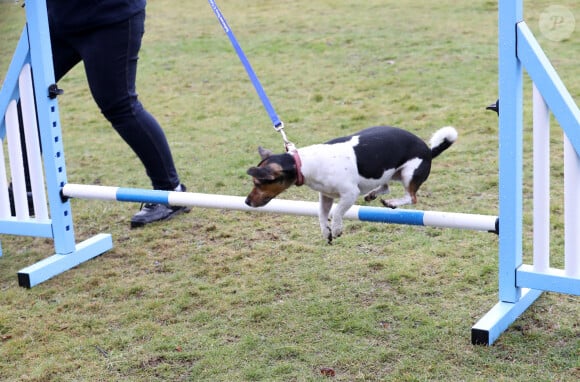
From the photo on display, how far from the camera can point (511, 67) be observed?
10.0ft

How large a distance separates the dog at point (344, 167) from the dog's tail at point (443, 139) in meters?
0.14

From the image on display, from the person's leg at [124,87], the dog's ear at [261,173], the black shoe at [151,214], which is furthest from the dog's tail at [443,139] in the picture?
the black shoe at [151,214]

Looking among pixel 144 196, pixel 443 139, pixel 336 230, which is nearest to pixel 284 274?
pixel 144 196

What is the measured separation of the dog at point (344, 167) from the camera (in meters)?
2.90

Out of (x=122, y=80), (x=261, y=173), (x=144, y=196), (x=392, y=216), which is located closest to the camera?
(x=261, y=173)

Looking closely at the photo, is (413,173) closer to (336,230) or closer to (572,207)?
(336,230)

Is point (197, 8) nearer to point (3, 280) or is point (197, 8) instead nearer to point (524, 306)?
point (3, 280)

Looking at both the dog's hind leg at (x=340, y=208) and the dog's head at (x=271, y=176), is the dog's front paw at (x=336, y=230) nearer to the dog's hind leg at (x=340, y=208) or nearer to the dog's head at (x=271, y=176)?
the dog's hind leg at (x=340, y=208)

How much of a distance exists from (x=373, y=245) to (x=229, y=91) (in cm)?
368

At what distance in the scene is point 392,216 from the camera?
10.6 ft

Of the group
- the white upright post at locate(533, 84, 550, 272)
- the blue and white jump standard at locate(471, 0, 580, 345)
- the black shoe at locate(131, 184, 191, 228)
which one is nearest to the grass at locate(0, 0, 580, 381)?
the black shoe at locate(131, 184, 191, 228)

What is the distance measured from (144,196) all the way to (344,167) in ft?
4.15

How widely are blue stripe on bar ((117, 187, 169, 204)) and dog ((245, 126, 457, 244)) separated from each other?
935 mm

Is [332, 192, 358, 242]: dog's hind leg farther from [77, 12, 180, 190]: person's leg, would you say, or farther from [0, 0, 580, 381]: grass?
[77, 12, 180, 190]: person's leg
